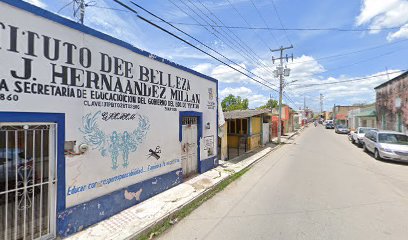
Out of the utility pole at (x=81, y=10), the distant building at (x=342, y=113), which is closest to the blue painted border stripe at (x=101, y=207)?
the utility pole at (x=81, y=10)

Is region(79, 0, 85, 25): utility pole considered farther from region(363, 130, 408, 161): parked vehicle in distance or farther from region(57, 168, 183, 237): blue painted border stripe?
region(363, 130, 408, 161): parked vehicle in distance

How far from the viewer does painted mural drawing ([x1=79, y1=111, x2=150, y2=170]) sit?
4727 millimetres

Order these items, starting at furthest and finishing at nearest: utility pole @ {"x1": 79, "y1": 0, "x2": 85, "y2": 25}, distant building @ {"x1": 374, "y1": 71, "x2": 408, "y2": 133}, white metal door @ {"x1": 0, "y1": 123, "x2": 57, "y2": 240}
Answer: distant building @ {"x1": 374, "y1": 71, "x2": 408, "y2": 133}, utility pole @ {"x1": 79, "y1": 0, "x2": 85, "y2": 25}, white metal door @ {"x1": 0, "y1": 123, "x2": 57, "y2": 240}

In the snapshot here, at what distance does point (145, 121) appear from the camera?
6.13 meters

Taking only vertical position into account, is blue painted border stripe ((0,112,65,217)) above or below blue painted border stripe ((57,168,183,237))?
above

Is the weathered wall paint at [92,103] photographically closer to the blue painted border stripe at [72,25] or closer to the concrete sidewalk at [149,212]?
the blue painted border stripe at [72,25]

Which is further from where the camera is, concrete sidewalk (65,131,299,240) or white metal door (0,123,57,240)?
concrete sidewalk (65,131,299,240)

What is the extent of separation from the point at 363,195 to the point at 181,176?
5535 millimetres

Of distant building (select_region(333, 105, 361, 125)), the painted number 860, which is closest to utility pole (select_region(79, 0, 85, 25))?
the painted number 860

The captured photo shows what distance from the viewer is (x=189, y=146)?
8.50 metres

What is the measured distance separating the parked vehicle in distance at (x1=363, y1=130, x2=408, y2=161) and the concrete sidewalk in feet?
30.1

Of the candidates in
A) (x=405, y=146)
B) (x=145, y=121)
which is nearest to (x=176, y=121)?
(x=145, y=121)

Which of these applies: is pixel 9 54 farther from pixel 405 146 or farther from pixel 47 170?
pixel 405 146

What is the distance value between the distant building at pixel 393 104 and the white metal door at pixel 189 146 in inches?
755
